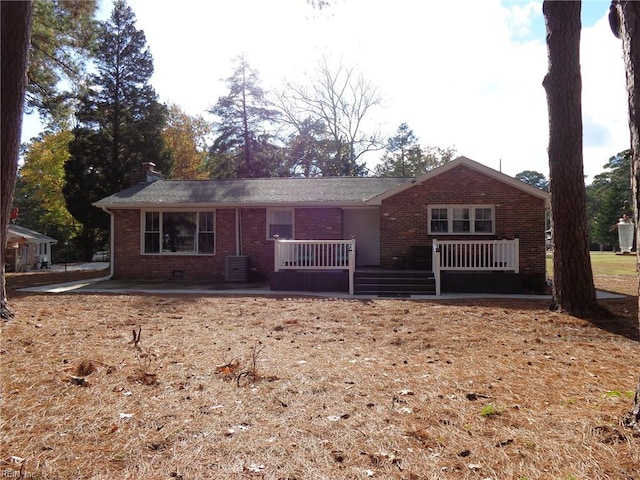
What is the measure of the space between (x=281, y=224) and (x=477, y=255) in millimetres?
6488

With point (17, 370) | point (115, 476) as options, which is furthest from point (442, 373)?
point (17, 370)

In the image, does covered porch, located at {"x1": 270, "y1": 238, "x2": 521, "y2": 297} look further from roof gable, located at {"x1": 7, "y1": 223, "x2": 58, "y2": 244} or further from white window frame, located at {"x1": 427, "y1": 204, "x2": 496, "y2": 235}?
roof gable, located at {"x1": 7, "y1": 223, "x2": 58, "y2": 244}

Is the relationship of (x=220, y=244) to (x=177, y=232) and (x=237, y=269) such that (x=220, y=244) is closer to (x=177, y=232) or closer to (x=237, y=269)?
(x=237, y=269)

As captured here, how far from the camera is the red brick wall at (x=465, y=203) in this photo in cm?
1314

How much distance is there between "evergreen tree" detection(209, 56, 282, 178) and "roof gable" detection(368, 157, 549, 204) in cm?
2142

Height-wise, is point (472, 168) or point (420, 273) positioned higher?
point (472, 168)

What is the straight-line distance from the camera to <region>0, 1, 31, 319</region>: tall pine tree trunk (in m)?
6.00

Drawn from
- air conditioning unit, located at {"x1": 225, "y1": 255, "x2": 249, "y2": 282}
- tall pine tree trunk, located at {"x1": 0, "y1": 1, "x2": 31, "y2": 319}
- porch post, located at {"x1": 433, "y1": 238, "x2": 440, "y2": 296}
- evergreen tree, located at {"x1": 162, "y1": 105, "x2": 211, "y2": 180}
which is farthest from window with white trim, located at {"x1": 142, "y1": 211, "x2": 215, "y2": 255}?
evergreen tree, located at {"x1": 162, "y1": 105, "x2": 211, "y2": 180}

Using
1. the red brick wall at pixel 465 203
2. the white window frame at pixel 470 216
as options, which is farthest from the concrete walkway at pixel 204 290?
the white window frame at pixel 470 216

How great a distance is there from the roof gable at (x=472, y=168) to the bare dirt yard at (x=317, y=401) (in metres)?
6.77

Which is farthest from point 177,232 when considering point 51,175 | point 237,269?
point 51,175

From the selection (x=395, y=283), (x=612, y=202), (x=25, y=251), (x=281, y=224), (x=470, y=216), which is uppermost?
(x=612, y=202)

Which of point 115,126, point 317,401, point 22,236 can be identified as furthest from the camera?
point 115,126

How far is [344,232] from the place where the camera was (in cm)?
1543
